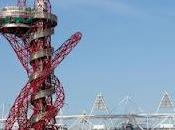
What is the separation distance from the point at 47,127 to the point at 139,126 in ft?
188

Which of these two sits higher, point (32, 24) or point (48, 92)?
point (32, 24)

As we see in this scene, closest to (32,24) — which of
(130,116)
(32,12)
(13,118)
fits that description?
(32,12)

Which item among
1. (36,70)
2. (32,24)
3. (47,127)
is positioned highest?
(32,24)

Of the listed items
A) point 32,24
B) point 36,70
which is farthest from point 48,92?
point 32,24

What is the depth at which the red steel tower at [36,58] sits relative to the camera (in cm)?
8619

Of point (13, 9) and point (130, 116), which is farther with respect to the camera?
point (130, 116)

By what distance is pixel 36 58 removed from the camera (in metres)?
87.2

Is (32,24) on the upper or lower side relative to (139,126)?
upper

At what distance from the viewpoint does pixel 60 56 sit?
89.5 meters

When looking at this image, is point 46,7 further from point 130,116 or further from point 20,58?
point 130,116

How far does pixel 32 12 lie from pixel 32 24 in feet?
5.87

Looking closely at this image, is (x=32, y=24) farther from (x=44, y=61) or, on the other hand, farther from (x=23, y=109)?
(x=23, y=109)

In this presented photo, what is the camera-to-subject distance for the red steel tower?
8619 cm

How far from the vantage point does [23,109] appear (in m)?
87.2
